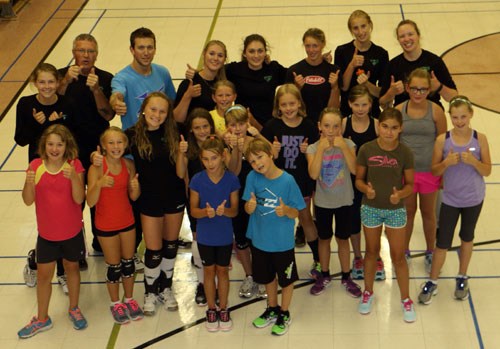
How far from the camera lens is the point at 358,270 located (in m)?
6.33

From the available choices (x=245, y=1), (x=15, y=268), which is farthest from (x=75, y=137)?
(x=245, y=1)

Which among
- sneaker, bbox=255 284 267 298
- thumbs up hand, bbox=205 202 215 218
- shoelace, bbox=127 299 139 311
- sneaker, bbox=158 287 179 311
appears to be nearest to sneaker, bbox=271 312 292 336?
sneaker, bbox=255 284 267 298

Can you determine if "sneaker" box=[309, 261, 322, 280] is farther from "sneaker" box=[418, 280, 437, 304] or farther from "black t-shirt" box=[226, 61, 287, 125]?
"black t-shirt" box=[226, 61, 287, 125]

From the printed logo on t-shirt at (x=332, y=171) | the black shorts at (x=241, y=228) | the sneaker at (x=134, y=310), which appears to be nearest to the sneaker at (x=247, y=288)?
the black shorts at (x=241, y=228)

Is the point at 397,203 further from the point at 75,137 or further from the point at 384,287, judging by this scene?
the point at 75,137

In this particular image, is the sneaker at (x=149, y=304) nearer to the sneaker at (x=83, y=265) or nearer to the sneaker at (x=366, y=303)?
the sneaker at (x=83, y=265)

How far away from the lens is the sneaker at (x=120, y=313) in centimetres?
598

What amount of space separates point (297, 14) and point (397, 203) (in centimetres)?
664

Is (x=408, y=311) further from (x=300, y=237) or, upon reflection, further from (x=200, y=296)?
(x=200, y=296)

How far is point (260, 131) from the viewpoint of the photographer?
6195 mm

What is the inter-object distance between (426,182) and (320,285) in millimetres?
1087

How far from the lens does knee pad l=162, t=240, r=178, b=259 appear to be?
605 centimetres

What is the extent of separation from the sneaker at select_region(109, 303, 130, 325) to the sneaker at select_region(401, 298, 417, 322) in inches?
77.1

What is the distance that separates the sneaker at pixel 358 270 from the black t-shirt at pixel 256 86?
4.25 feet
